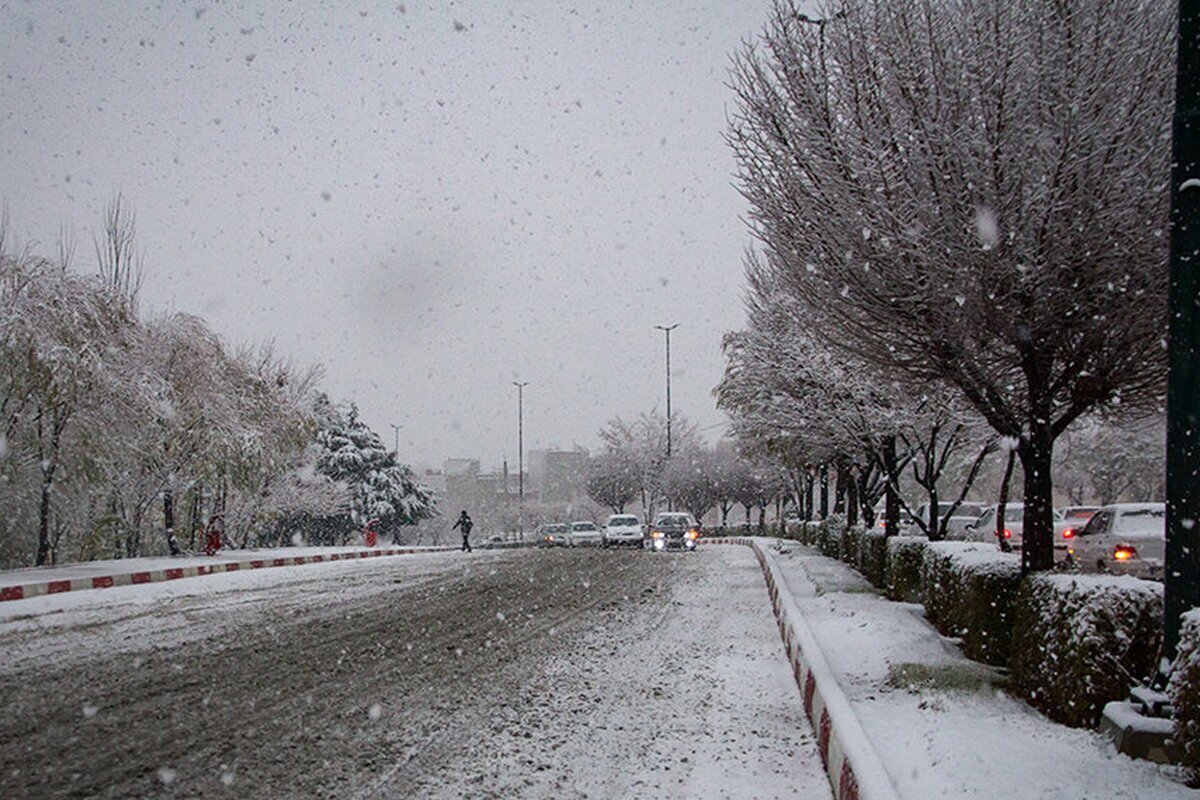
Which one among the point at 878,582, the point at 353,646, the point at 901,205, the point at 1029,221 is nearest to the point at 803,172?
the point at 901,205

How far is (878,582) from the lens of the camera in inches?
693

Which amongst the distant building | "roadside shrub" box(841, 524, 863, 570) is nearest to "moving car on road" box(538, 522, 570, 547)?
"roadside shrub" box(841, 524, 863, 570)

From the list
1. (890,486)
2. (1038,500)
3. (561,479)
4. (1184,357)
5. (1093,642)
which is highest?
(1184,357)

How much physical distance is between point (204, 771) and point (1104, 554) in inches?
643

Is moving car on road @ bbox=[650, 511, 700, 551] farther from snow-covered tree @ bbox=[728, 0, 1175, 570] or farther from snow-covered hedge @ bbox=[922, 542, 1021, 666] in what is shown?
snow-covered tree @ bbox=[728, 0, 1175, 570]

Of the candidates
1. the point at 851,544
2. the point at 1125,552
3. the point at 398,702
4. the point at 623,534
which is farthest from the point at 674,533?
the point at 398,702

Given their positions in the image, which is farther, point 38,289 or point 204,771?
point 38,289

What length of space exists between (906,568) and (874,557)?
4059mm

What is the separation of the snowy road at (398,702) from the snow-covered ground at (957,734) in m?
0.57

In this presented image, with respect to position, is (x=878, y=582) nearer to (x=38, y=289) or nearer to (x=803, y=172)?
(x=803, y=172)

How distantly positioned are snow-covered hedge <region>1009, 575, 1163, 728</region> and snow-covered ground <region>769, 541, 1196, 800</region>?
0.19m

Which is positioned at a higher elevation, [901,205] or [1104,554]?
[901,205]

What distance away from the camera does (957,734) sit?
21.0ft

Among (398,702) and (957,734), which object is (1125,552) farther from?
(398,702)
